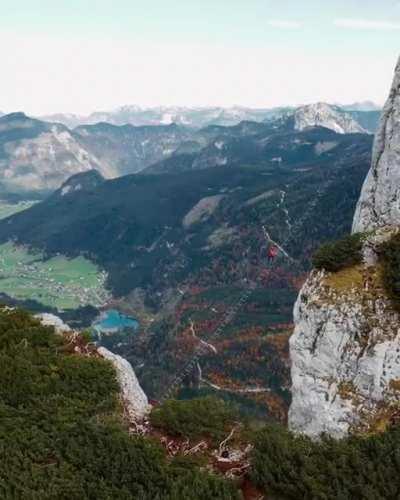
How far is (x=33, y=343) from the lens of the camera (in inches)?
1619

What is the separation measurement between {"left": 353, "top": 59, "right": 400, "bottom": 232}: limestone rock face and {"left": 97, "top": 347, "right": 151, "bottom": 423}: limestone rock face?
2354cm

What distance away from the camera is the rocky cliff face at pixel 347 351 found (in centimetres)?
3534

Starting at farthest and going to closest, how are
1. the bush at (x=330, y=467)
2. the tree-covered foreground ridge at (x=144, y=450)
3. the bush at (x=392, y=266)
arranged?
the bush at (x=392, y=266)
the tree-covered foreground ridge at (x=144, y=450)
the bush at (x=330, y=467)

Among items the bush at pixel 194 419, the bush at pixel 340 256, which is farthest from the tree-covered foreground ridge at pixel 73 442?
the bush at pixel 340 256

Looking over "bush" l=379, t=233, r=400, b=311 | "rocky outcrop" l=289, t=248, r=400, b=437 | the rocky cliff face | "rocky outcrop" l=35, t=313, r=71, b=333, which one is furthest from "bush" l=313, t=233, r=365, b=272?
"rocky outcrop" l=35, t=313, r=71, b=333

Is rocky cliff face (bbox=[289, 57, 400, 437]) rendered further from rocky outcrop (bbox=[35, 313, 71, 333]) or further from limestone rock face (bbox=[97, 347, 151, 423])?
rocky outcrop (bbox=[35, 313, 71, 333])

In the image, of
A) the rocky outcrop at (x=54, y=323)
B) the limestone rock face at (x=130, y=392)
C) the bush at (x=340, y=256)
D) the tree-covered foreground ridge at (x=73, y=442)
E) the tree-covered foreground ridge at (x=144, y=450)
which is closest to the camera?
the tree-covered foreground ridge at (x=144, y=450)

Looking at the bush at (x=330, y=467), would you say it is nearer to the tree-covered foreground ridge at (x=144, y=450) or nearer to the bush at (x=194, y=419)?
the tree-covered foreground ridge at (x=144, y=450)

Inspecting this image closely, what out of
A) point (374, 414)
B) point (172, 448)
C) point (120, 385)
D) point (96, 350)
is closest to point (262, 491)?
point (172, 448)

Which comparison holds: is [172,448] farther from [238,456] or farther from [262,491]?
[262,491]

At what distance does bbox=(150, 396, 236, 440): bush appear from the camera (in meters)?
33.6

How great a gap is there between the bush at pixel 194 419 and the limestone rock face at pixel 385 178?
21.5 meters

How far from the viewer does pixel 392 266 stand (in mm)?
39250

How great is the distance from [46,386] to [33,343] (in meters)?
6.36
